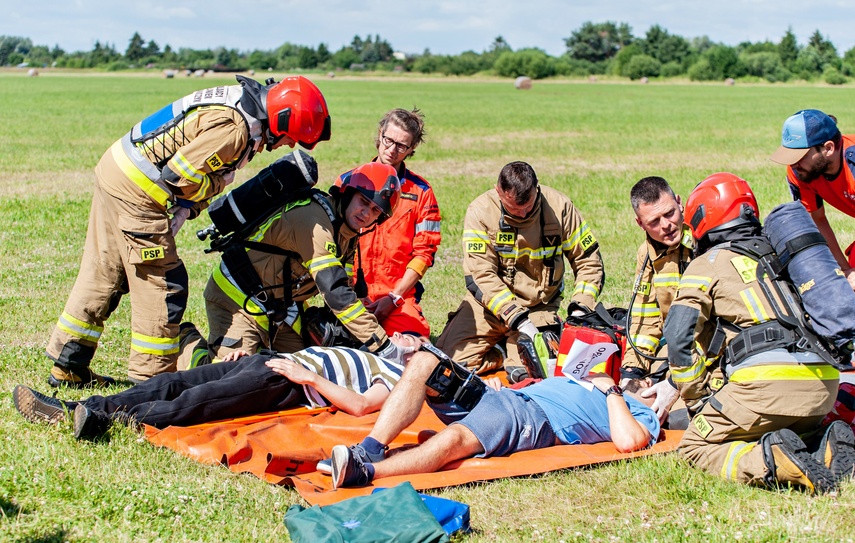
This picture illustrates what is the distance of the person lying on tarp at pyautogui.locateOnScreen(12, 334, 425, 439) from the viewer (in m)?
5.27

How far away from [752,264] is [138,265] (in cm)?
413

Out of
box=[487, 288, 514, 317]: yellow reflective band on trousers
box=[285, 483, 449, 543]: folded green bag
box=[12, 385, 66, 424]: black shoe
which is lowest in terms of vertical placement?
box=[12, 385, 66, 424]: black shoe

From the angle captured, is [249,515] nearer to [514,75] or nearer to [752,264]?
[752,264]

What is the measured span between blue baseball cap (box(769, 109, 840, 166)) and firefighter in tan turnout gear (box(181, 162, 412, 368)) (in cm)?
294

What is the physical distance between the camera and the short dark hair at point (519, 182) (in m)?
6.79

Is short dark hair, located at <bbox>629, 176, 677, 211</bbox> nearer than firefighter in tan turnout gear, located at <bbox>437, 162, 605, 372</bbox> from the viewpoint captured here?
Yes

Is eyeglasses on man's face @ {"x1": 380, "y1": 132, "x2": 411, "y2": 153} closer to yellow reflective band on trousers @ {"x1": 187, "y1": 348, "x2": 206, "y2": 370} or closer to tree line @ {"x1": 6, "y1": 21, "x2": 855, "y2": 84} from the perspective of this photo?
yellow reflective band on trousers @ {"x1": 187, "y1": 348, "x2": 206, "y2": 370}

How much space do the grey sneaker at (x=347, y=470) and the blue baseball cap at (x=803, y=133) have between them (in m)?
3.90

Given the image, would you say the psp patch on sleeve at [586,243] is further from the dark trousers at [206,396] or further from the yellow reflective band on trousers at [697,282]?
the dark trousers at [206,396]

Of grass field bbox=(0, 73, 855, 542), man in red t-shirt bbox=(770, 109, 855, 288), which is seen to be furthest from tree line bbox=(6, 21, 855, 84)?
man in red t-shirt bbox=(770, 109, 855, 288)

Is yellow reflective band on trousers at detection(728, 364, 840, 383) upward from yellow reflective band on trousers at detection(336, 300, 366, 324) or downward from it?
upward

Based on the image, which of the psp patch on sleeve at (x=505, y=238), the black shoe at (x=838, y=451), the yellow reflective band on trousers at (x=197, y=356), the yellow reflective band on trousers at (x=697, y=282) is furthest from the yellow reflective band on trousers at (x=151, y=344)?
the black shoe at (x=838, y=451)

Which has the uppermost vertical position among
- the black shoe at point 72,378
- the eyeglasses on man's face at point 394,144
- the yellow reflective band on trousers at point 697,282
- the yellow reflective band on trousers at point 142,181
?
the eyeglasses on man's face at point 394,144

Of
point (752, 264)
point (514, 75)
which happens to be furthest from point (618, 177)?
point (514, 75)
